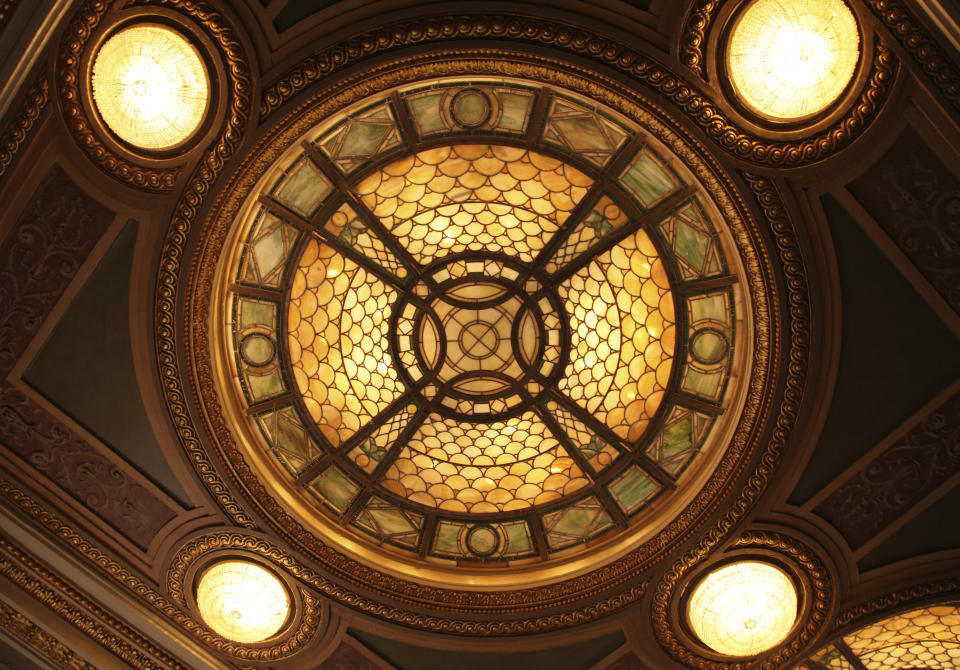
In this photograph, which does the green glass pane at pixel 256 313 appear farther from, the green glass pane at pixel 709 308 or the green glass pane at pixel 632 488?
the green glass pane at pixel 709 308

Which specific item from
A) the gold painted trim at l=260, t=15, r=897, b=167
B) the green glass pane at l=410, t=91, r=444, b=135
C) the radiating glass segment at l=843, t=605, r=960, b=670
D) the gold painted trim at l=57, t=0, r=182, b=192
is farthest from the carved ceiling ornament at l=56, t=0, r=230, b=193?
the radiating glass segment at l=843, t=605, r=960, b=670

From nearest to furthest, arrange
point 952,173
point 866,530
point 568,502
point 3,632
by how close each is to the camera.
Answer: point 952,173 → point 3,632 → point 866,530 → point 568,502

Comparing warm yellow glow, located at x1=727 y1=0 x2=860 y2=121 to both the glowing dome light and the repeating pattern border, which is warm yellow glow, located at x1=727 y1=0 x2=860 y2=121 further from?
the glowing dome light

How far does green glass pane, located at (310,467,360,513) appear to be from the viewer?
771 cm

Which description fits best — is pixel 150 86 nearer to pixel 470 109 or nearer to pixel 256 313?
pixel 256 313

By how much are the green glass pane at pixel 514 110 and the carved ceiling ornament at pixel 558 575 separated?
38 centimetres

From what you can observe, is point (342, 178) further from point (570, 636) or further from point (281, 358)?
point (570, 636)

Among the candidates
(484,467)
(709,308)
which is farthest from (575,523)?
(709,308)

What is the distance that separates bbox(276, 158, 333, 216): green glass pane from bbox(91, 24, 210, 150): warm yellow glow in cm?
97

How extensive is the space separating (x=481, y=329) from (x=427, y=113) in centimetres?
199

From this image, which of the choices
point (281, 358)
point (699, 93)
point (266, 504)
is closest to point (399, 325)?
point (281, 358)

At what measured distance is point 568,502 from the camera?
25.7 feet

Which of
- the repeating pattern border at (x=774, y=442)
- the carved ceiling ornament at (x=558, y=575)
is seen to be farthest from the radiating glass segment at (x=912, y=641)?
the carved ceiling ornament at (x=558, y=575)

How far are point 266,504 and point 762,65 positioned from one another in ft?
16.6
